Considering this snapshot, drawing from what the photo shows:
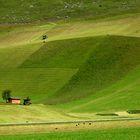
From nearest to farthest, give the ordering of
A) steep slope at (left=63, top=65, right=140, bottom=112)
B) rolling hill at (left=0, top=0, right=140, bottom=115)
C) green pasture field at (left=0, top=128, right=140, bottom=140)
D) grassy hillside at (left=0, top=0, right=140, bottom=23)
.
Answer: green pasture field at (left=0, top=128, right=140, bottom=140), steep slope at (left=63, top=65, right=140, bottom=112), rolling hill at (left=0, top=0, right=140, bottom=115), grassy hillside at (left=0, top=0, right=140, bottom=23)

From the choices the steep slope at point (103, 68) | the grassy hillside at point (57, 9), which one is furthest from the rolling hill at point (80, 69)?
the grassy hillside at point (57, 9)

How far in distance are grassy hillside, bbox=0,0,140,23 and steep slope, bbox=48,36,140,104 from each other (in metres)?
60.9

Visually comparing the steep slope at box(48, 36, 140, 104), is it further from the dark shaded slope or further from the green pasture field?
the green pasture field

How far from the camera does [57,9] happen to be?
→ 540 feet

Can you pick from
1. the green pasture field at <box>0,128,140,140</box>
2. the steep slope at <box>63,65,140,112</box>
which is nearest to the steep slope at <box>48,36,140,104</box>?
the steep slope at <box>63,65,140,112</box>

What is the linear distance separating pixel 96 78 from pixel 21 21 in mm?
82815

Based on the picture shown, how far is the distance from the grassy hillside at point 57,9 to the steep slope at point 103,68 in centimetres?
6090

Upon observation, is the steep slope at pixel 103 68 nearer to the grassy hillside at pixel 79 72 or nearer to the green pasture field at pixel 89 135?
the grassy hillside at pixel 79 72

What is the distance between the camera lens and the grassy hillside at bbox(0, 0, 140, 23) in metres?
153

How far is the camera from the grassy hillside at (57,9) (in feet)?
503

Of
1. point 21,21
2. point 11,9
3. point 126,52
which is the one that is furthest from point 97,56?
point 11,9

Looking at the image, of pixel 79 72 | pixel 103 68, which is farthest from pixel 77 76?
pixel 103 68

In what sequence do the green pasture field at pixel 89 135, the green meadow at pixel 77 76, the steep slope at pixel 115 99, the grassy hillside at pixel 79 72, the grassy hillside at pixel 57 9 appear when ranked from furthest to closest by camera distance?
the grassy hillside at pixel 57 9
the grassy hillside at pixel 79 72
the steep slope at pixel 115 99
the green meadow at pixel 77 76
the green pasture field at pixel 89 135

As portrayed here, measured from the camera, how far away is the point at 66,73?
75250 millimetres
